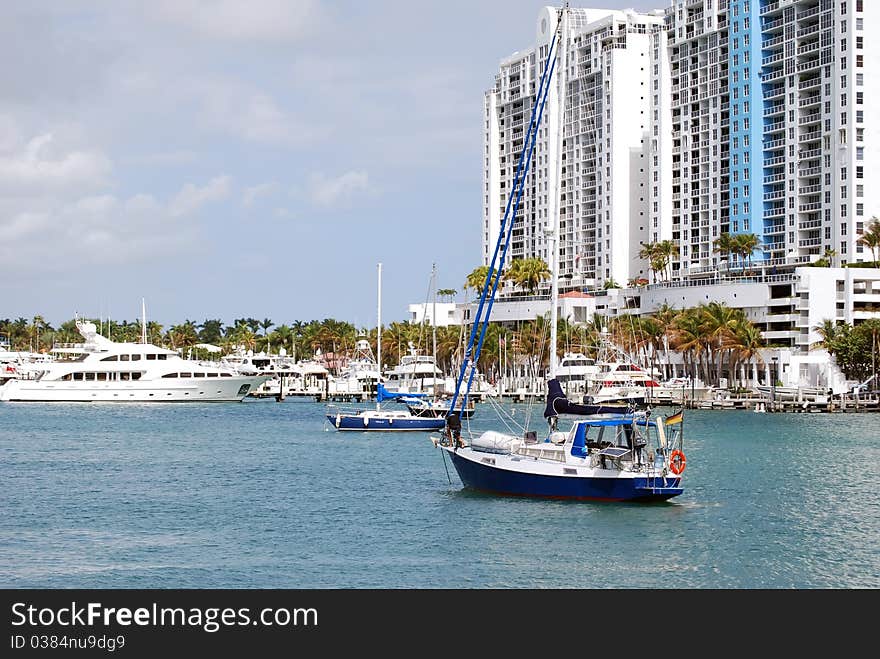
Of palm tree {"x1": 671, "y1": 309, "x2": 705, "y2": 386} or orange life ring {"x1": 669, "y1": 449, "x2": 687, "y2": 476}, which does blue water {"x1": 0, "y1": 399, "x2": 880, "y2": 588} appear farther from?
palm tree {"x1": 671, "y1": 309, "x2": 705, "y2": 386}

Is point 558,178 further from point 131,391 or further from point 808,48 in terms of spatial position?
point 808,48

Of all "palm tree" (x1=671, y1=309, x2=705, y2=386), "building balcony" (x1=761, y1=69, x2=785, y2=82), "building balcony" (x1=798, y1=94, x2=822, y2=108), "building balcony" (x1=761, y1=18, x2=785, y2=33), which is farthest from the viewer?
"building balcony" (x1=761, y1=18, x2=785, y2=33)

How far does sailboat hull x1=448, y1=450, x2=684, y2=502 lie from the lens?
4231 centimetres

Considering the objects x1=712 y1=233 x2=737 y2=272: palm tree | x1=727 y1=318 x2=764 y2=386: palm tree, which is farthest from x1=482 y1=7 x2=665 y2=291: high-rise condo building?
x1=727 y1=318 x2=764 y2=386: palm tree

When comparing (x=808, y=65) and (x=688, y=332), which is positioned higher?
(x=808, y=65)

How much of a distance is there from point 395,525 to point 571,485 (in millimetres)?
6539

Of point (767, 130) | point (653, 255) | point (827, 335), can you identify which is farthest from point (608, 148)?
point (827, 335)

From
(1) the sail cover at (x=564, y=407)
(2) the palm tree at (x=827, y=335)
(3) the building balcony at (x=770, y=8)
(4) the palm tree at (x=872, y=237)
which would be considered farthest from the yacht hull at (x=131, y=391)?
(1) the sail cover at (x=564, y=407)

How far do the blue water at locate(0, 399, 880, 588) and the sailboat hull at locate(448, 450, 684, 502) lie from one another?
0.43m

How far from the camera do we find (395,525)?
134 ft

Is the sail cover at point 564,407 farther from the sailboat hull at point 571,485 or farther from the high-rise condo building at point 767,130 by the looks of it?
the high-rise condo building at point 767,130

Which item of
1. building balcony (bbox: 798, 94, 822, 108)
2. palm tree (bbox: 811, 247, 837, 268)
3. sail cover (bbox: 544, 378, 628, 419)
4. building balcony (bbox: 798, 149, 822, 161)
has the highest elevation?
building balcony (bbox: 798, 94, 822, 108)

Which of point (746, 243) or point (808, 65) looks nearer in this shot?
point (746, 243)
